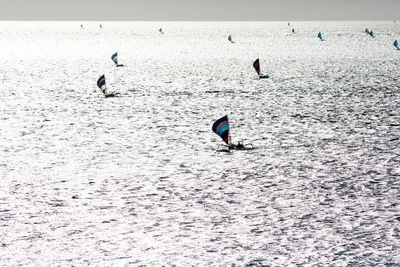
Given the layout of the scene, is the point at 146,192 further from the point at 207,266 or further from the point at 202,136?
the point at 202,136

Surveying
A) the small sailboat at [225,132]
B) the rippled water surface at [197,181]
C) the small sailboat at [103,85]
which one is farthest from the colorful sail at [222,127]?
the small sailboat at [103,85]

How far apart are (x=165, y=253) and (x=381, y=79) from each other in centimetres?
1597

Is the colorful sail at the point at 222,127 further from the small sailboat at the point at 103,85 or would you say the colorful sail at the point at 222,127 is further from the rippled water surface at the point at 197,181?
the small sailboat at the point at 103,85

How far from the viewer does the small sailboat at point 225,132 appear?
8156mm

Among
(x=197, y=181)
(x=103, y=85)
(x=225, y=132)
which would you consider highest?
(x=103, y=85)

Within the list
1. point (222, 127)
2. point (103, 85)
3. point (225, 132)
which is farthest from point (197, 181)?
point (103, 85)

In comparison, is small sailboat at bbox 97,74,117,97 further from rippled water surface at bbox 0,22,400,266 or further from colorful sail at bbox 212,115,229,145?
colorful sail at bbox 212,115,229,145

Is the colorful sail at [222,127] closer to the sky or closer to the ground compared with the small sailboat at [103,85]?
closer to the ground

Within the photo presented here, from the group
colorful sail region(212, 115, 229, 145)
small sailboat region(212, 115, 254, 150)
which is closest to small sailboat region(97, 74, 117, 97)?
small sailboat region(212, 115, 254, 150)

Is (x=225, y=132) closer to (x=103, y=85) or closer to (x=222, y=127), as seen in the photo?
(x=222, y=127)

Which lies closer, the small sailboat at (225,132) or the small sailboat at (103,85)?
the small sailboat at (225,132)

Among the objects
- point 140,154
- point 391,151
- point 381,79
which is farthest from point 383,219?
point 381,79

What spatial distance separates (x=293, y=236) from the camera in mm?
4973

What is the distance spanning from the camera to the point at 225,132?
8406mm
